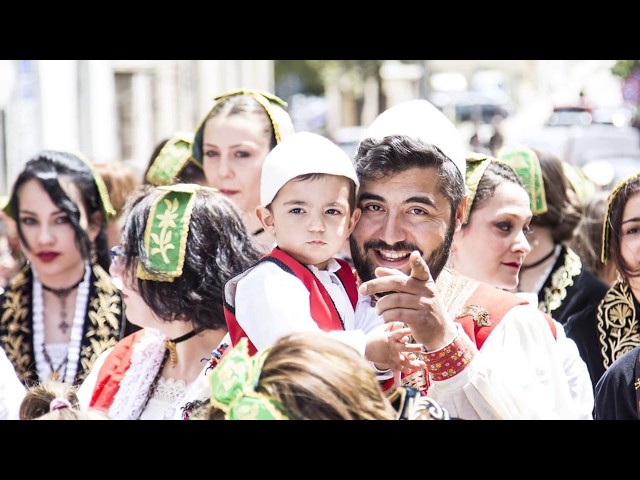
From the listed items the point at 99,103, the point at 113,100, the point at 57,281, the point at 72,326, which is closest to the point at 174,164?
the point at 57,281

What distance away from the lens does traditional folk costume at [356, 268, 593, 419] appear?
2.66 metres

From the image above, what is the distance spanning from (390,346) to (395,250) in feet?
1.12

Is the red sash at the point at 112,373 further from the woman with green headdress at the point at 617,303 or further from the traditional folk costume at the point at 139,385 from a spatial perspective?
the woman with green headdress at the point at 617,303

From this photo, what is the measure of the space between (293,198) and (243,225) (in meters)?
0.65

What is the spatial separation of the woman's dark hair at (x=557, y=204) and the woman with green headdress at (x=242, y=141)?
1156 mm

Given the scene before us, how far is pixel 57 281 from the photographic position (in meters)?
4.65

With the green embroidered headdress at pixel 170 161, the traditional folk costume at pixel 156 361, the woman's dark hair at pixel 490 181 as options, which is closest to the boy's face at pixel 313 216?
the traditional folk costume at pixel 156 361

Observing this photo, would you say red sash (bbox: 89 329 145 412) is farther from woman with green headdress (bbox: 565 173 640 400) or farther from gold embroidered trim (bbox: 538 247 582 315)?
gold embroidered trim (bbox: 538 247 582 315)

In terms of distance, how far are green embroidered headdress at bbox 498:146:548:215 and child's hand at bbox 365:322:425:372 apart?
234 cm

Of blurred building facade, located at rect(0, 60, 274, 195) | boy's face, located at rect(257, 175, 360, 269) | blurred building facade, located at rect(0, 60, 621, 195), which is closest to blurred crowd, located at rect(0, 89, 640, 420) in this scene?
boy's face, located at rect(257, 175, 360, 269)

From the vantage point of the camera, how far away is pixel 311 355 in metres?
2.17

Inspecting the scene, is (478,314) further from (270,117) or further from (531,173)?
(531,173)

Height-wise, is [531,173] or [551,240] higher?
[531,173]
